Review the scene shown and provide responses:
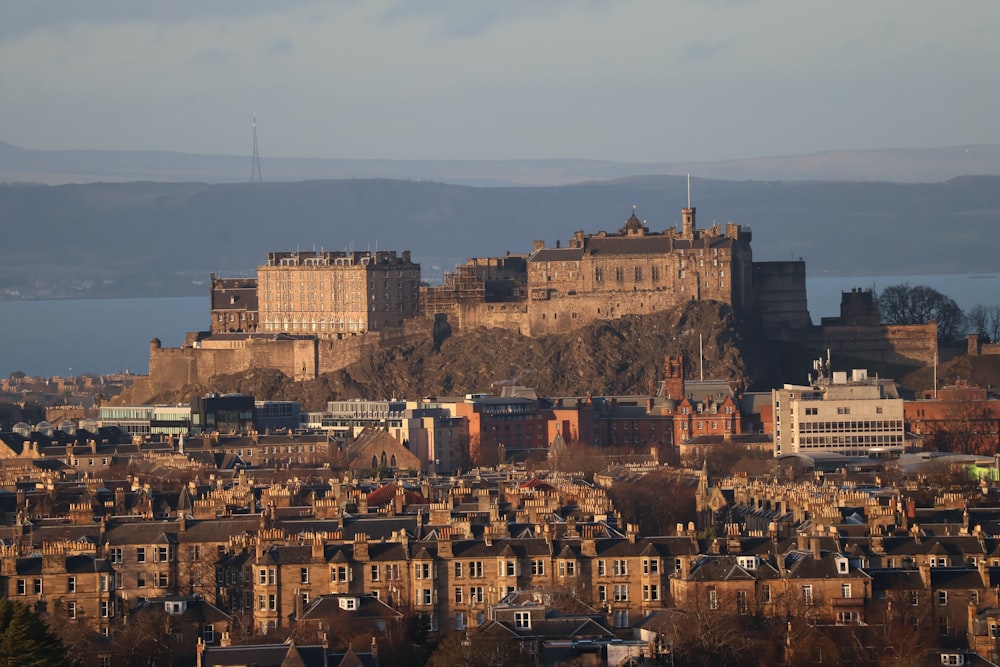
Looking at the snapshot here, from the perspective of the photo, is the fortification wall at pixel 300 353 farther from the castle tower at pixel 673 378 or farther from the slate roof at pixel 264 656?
the slate roof at pixel 264 656

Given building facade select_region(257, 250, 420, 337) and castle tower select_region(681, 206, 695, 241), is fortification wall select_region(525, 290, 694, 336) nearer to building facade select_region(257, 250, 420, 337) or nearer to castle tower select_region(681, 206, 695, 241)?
castle tower select_region(681, 206, 695, 241)

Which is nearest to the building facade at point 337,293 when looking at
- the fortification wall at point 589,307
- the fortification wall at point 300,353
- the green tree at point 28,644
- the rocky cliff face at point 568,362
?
the fortification wall at point 300,353

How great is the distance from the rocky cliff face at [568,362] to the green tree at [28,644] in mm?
97032

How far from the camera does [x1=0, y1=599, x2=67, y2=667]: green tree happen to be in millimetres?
51625

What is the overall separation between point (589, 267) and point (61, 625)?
98.7 m

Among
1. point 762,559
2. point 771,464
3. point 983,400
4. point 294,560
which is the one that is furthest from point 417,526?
point 983,400

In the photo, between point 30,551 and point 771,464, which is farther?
point 771,464

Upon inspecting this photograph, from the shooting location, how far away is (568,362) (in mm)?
154500

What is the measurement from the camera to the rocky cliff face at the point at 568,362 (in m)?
152

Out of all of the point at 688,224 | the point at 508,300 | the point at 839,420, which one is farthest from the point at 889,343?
the point at 839,420

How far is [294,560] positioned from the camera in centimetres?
6366

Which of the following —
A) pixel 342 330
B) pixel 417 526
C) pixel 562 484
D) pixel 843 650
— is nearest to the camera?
A: pixel 843 650

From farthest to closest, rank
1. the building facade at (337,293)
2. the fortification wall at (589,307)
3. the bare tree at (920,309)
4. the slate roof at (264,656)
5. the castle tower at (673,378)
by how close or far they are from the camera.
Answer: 1. the bare tree at (920,309)
2. the building facade at (337,293)
3. the fortification wall at (589,307)
4. the castle tower at (673,378)
5. the slate roof at (264,656)

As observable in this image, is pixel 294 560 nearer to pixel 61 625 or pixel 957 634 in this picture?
pixel 61 625
